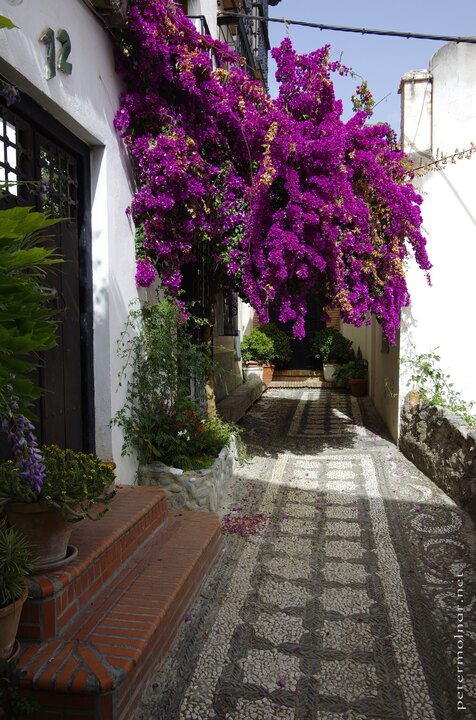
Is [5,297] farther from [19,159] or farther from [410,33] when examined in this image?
[410,33]

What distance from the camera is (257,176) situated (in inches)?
190

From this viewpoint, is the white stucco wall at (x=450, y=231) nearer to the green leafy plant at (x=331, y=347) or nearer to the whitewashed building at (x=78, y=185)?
the whitewashed building at (x=78, y=185)

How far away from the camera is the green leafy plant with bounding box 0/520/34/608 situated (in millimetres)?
1946

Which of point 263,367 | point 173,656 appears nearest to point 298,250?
point 173,656

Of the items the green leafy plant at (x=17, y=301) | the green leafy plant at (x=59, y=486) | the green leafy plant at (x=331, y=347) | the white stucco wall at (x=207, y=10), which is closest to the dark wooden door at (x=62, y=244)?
the green leafy plant at (x=59, y=486)

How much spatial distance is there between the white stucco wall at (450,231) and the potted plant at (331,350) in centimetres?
653

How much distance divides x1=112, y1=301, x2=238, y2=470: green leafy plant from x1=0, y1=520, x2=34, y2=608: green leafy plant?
2.17m

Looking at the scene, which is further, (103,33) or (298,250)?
(298,250)

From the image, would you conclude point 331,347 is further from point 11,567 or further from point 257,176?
point 11,567

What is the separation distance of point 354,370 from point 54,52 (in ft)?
31.8

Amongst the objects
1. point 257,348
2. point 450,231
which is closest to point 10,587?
point 450,231

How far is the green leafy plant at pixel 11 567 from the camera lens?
195 centimetres

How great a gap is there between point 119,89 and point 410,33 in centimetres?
291

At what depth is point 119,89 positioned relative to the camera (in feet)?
14.7
